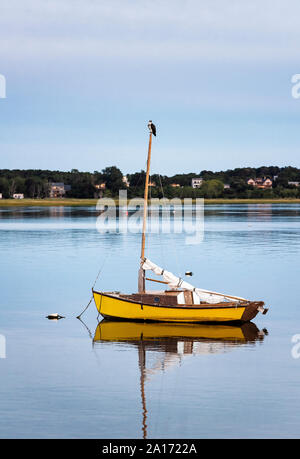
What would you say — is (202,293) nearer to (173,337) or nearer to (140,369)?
(173,337)

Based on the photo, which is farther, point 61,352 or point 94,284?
point 94,284

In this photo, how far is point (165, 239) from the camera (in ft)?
309

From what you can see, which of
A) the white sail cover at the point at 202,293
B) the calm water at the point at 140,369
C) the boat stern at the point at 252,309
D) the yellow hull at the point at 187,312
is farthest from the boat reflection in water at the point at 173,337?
the white sail cover at the point at 202,293

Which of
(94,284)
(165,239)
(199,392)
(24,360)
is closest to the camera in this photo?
(199,392)

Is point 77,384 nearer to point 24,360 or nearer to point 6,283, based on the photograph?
point 24,360

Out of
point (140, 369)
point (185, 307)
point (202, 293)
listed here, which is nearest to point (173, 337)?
point (185, 307)

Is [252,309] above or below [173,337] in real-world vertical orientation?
above

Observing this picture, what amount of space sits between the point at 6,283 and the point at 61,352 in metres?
21.9

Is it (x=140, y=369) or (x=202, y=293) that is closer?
(x=140, y=369)

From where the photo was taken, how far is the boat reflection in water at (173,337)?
90.7 feet

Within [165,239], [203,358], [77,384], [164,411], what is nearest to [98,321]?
[203,358]

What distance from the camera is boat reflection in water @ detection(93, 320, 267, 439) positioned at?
2766 cm

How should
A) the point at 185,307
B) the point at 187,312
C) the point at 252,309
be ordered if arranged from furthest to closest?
the point at 252,309
the point at 187,312
the point at 185,307

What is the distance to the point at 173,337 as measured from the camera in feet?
100.0
